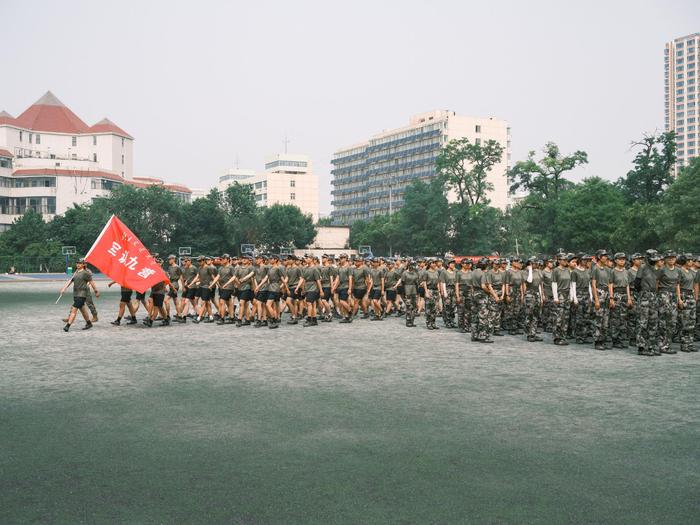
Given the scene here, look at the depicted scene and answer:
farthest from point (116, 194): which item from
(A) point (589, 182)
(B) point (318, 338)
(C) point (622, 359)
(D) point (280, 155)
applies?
(D) point (280, 155)

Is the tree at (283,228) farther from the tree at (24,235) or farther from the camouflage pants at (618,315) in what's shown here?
the camouflage pants at (618,315)

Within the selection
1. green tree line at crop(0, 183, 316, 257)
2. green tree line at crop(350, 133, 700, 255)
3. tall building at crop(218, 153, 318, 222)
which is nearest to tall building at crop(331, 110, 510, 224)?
tall building at crop(218, 153, 318, 222)

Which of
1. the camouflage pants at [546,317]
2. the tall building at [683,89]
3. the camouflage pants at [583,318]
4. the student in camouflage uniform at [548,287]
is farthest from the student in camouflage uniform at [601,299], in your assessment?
the tall building at [683,89]

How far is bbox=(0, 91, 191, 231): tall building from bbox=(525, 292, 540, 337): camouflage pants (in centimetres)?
8006

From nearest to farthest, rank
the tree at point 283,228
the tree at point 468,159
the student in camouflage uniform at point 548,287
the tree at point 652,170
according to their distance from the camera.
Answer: the student in camouflage uniform at point 548,287 < the tree at point 652,170 < the tree at point 468,159 < the tree at point 283,228

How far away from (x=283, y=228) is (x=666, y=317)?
2740 inches

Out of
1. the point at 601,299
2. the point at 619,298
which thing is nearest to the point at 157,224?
the point at 601,299

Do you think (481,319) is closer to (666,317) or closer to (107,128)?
(666,317)

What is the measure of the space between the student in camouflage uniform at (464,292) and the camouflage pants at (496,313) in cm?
59

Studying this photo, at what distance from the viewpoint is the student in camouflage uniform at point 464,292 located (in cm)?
1546

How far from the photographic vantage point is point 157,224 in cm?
6919

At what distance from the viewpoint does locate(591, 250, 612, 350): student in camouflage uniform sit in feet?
43.6

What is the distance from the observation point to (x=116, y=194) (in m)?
69.4

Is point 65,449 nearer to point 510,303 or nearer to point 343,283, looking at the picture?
point 510,303
